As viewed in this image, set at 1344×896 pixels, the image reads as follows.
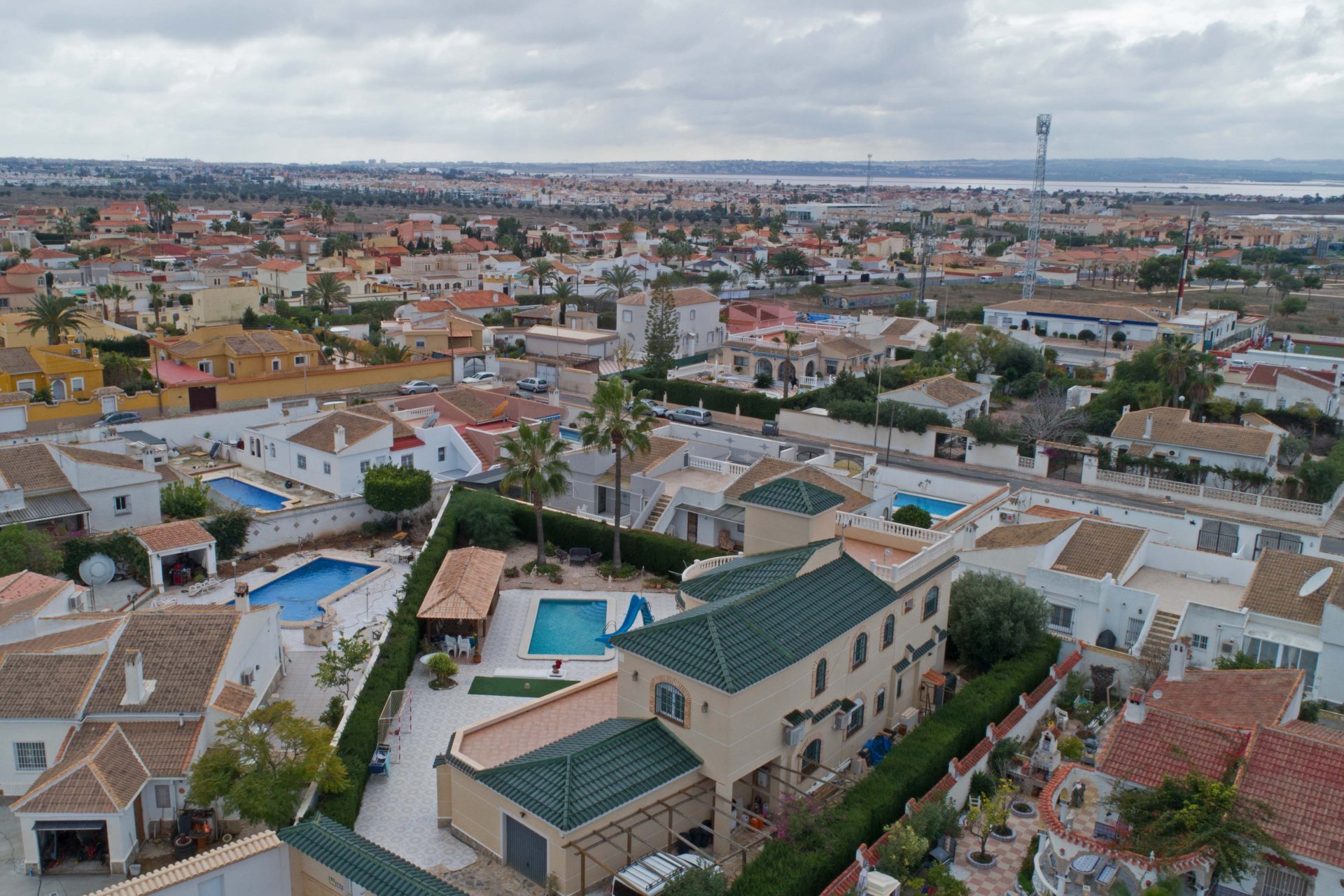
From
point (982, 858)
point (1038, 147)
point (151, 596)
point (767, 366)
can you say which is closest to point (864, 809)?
point (982, 858)

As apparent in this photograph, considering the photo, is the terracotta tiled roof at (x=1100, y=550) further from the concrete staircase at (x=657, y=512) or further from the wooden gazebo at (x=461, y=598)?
the wooden gazebo at (x=461, y=598)

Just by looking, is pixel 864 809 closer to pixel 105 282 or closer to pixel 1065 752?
pixel 1065 752

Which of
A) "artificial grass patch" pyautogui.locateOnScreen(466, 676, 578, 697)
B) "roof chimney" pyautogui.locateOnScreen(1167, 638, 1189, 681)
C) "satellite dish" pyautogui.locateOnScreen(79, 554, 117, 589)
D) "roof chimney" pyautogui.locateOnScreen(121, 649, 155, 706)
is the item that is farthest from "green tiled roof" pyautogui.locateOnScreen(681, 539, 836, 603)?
"satellite dish" pyautogui.locateOnScreen(79, 554, 117, 589)

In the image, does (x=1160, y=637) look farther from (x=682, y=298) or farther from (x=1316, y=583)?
(x=682, y=298)

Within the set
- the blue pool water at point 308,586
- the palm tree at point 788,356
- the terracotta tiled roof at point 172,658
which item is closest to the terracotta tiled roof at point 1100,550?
the terracotta tiled roof at point 172,658

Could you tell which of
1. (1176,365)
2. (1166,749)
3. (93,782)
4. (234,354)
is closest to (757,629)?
(1166,749)

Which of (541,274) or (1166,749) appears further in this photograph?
(541,274)
